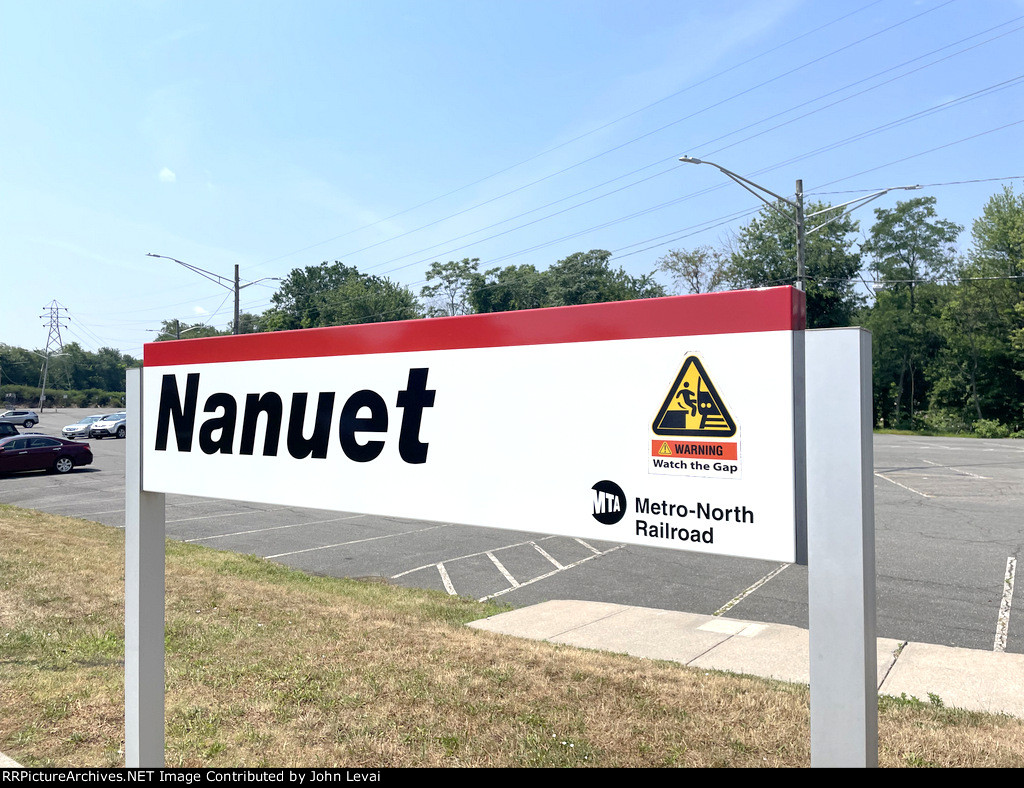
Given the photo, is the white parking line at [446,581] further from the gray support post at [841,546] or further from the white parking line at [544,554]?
the gray support post at [841,546]

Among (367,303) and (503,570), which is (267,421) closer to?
(503,570)

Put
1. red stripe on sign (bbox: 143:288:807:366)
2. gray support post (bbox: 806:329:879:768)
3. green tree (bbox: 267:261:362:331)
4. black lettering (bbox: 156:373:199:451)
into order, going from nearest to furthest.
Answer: gray support post (bbox: 806:329:879:768) → red stripe on sign (bbox: 143:288:807:366) → black lettering (bbox: 156:373:199:451) → green tree (bbox: 267:261:362:331)

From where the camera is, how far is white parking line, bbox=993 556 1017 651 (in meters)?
6.58

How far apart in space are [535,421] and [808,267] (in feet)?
178

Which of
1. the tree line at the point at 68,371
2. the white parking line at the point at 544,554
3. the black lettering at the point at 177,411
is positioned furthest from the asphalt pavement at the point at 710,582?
the tree line at the point at 68,371

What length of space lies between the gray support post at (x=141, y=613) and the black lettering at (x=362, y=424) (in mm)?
1172

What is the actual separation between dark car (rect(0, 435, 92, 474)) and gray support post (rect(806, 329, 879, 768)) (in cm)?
2725

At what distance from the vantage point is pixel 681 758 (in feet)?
12.8

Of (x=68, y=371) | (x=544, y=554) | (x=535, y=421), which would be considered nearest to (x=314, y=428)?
(x=535, y=421)

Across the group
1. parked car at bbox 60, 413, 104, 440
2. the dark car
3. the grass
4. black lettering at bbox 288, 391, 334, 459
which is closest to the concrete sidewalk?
the grass

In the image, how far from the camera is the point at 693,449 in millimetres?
1899

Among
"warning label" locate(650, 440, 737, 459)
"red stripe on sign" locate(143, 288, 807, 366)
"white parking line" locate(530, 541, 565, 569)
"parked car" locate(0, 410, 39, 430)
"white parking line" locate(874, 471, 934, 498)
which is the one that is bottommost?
"white parking line" locate(530, 541, 565, 569)

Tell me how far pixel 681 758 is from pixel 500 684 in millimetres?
1440

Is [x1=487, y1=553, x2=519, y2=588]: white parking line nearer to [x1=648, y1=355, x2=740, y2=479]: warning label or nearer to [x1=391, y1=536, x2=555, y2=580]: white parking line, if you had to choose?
[x1=391, y1=536, x2=555, y2=580]: white parking line
